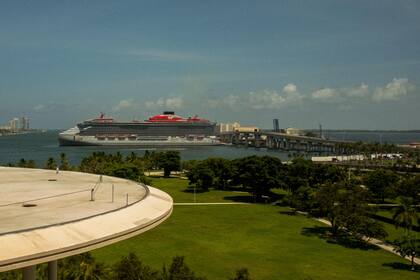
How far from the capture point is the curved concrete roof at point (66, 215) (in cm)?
1070

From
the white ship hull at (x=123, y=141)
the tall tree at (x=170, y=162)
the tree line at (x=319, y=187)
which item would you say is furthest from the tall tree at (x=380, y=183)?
the white ship hull at (x=123, y=141)

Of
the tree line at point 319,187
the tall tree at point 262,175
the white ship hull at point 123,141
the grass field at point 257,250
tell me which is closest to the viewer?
the grass field at point 257,250

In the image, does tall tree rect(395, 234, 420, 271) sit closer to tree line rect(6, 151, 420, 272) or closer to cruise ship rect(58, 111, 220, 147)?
tree line rect(6, 151, 420, 272)

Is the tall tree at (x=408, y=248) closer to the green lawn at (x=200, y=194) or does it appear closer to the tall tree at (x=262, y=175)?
the tall tree at (x=262, y=175)

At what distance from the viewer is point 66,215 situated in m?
14.5

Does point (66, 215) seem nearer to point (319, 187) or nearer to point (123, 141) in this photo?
point (319, 187)

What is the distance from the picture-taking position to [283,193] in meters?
61.3

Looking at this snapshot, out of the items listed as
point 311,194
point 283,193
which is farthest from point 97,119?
point 311,194

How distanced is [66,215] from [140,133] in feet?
480

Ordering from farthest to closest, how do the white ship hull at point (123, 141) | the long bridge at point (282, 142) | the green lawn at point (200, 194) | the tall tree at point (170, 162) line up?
the long bridge at point (282, 142) → the white ship hull at point (123, 141) → the tall tree at point (170, 162) → the green lawn at point (200, 194)

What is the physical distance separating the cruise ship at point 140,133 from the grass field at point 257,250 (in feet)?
378

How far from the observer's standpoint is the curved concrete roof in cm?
1070

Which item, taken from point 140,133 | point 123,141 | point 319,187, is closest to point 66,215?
point 319,187

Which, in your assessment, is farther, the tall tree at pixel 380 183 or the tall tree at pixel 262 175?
the tall tree at pixel 262 175
